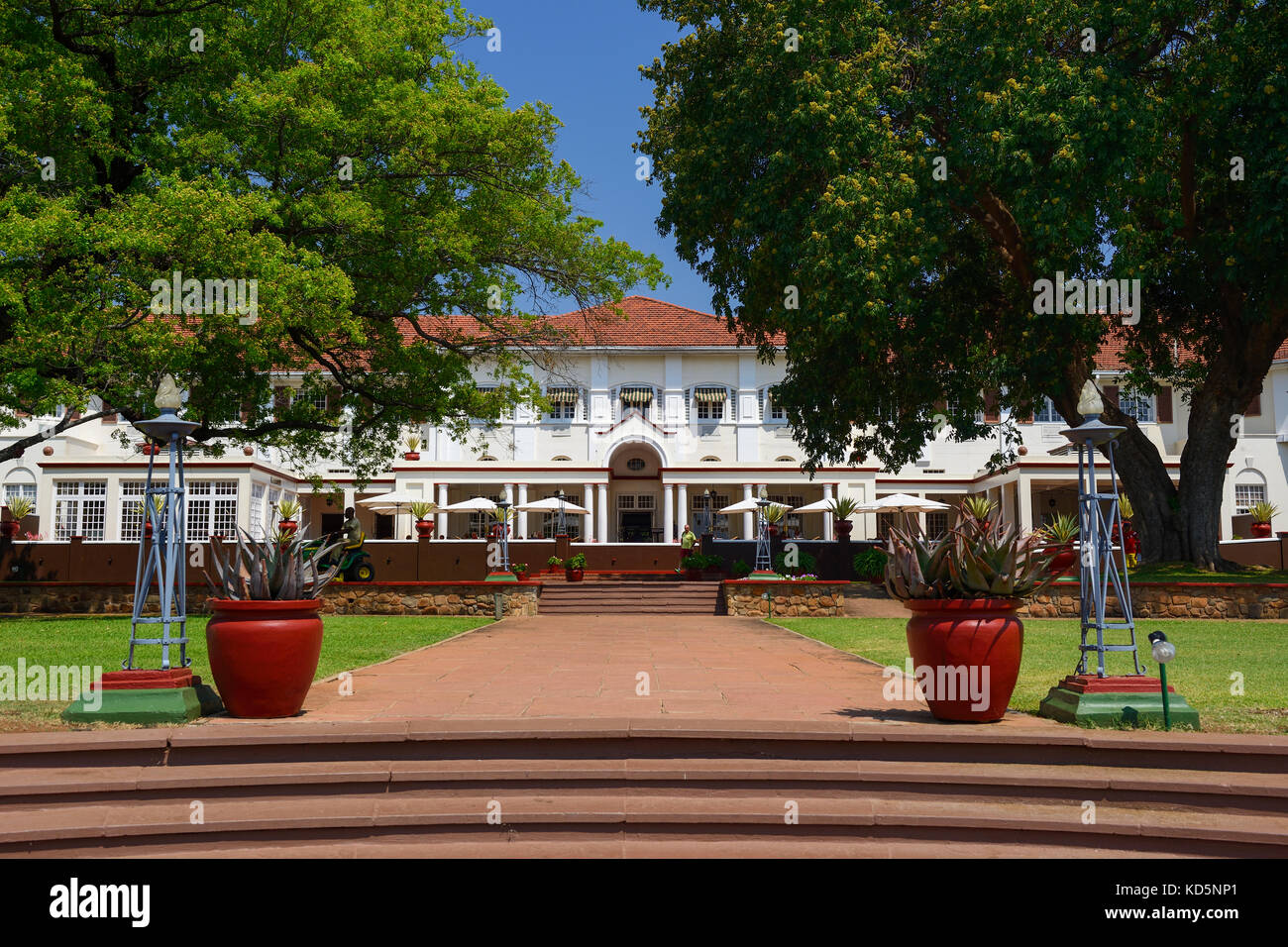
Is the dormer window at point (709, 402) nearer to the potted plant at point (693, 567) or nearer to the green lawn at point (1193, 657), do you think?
the potted plant at point (693, 567)

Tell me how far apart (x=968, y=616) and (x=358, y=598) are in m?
16.4

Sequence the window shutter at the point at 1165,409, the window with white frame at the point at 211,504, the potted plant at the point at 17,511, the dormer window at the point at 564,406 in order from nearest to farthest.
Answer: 1. the potted plant at the point at 17,511
2. the window with white frame at the point at 211,504
3. the window shutter at the point at 1165,409
4. the dormer window at the point at 564,406

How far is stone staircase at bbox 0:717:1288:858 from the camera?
5070 mm

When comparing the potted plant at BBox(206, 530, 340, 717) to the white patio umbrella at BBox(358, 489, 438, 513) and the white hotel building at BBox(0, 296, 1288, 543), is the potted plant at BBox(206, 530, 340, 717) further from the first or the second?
the white hotel building at BBox(0, 296, 1288, 543)

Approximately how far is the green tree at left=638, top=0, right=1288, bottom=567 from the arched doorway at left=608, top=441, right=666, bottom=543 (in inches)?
573

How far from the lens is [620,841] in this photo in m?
5.15

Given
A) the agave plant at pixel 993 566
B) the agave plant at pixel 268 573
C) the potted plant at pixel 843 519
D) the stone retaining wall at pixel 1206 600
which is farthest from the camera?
the potted plant at pixel 843 519

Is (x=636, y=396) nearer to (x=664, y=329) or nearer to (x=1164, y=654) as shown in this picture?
(x=664, y=329)

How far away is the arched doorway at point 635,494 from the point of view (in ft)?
→ 121

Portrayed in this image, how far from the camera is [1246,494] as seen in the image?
115 feet

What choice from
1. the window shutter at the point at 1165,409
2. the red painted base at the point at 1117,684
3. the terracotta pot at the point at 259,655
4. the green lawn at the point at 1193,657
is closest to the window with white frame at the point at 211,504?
the green lawn at the point at 1193,657

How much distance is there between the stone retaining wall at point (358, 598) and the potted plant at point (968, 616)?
15.1 meters

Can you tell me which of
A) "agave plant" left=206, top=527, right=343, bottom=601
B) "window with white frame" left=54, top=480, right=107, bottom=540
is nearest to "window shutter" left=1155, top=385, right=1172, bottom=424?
"agave plant" left=206, top=527, right=343, bottom=601
